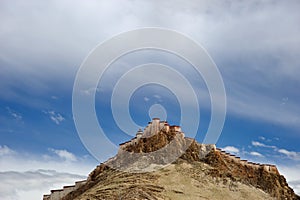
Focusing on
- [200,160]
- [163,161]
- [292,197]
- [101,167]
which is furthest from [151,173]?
[292,197]

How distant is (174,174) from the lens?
76688mm

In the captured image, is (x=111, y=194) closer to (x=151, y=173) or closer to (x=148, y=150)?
(x=151, y=173)

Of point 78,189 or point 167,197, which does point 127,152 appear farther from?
point 167,197

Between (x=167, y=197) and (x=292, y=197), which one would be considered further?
(x=292, y=197)

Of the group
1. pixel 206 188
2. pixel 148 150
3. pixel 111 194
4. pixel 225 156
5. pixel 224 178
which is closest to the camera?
pixel 111 194

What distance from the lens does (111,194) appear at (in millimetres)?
67750

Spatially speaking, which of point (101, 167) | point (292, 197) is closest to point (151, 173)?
point (101, 167)

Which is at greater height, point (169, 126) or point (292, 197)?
point (169, 126)

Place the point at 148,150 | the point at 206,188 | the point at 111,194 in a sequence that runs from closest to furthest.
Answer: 1. the point at 111,194
2. the point at 206,188
3. the point at 148,150

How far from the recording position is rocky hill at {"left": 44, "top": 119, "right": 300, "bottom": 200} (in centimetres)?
7056

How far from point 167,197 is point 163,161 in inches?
639

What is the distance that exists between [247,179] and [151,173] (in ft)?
78.9

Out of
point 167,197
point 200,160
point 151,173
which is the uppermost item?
point 200,160

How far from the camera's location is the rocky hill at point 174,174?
70.6 meters
